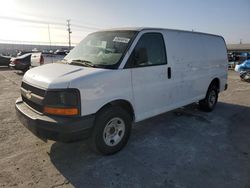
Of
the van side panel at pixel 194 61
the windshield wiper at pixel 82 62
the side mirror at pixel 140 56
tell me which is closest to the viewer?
the windshield wiper at pixel 82 62

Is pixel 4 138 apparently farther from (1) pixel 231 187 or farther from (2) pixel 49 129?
(1) pixel 231 187

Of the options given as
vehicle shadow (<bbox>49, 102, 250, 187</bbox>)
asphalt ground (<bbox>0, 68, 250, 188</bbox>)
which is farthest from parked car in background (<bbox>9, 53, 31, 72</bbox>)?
vehicle shadow (<bbox>49, 102, 250, 187</bbox>)

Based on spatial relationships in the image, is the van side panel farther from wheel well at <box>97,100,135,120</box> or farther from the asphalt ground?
wheel well at <box>97,100,135,120</box>

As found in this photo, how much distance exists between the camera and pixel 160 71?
4.46 metres

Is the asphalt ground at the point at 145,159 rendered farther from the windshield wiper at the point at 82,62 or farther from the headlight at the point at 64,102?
the windshield wiper at the point at 82,62

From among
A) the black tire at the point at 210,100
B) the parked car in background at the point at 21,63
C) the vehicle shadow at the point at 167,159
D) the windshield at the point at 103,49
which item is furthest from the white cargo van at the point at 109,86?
the parked car in background at the point at 21,63

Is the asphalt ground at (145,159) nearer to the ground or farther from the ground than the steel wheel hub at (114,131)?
nearer to the ground

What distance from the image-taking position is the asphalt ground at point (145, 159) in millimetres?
3195

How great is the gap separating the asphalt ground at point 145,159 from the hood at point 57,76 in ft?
4.17

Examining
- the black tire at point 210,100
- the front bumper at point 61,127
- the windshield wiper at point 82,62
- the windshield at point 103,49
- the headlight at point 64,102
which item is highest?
the windshield at point 103,49

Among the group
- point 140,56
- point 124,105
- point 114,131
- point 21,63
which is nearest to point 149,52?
point 140,56

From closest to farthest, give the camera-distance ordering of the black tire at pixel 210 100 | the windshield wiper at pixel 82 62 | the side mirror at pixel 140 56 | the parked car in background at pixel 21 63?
the windshield wiper at pixel 82 62 → the side mirror at pixel 140 56 → the black tire at pixel 210 100 → the parked car in background at pixel 21 63

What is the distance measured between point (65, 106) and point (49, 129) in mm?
399

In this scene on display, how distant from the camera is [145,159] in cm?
380
